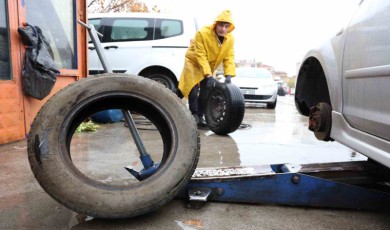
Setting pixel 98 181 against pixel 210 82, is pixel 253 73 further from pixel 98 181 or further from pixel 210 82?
pixel 98 181

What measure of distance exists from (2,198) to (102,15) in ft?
20.6

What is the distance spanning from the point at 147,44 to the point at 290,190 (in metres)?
5.99

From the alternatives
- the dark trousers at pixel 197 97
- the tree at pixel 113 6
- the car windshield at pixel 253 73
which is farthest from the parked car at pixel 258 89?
the tree at pixel 113 6

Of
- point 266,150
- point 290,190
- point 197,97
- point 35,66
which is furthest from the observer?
point 197,97

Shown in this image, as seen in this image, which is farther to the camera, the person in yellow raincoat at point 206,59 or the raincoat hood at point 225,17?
the person in yellow raincoat at point 206,59

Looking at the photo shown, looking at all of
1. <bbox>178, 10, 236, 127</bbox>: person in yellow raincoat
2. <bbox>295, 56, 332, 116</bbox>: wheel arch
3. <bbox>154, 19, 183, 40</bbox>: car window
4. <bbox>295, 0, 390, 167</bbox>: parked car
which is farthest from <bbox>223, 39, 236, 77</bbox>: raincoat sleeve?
<bbox>154, 19, 183, 40</bbox>: car window

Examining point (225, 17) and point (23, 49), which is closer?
point (23, 49)

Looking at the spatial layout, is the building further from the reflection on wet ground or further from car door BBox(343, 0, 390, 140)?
car door BBox(343, 0, 390, 140)

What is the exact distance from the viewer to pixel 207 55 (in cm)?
477

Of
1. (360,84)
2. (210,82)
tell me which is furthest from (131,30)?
(360,84)

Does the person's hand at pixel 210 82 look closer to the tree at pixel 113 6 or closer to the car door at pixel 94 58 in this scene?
the car door at pixel 94 58

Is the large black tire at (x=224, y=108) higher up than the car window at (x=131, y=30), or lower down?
lower down

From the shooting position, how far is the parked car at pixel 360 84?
1638 millimetres

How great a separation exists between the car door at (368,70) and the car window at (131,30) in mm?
6036
